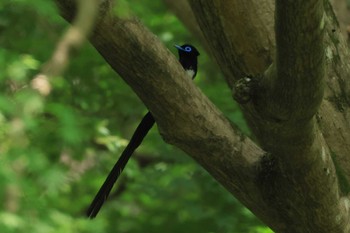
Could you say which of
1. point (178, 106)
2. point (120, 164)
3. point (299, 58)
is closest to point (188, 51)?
point (120, 164)

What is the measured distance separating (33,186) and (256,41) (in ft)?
6.58

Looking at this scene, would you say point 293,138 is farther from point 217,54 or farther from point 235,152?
point 217,54

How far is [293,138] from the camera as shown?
4086 millimetres

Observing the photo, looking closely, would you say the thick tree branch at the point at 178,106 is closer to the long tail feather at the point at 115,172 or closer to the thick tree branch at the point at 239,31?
the thick tree branch at the point at 239,31

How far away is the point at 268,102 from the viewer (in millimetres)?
3965

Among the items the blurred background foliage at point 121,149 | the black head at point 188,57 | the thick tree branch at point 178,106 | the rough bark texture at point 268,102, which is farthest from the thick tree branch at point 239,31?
the black head at point 188,57

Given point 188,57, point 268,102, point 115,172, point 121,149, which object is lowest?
point 121,149

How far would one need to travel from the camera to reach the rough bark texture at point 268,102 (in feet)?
12.5

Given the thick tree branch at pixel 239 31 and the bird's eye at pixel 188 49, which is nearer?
the thick tree branch at pixel 239 31

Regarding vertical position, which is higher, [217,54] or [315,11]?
[315,11]

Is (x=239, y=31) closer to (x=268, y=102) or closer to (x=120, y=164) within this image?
(x=268, y=102)

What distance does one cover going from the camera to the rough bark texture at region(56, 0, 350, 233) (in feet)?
12.5

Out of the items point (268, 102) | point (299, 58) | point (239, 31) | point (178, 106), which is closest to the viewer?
point (299, 58)

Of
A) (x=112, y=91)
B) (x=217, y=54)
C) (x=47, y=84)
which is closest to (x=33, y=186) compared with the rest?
(x=47, y=84)
